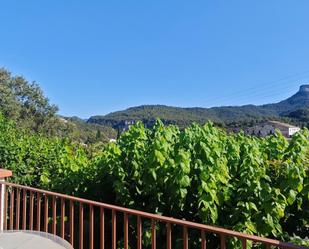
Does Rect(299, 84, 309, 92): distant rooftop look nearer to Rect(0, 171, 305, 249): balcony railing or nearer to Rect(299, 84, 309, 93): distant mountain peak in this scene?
Rect(299, 84, 309, 93): distant mountain peak

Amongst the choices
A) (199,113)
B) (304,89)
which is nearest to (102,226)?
(199,113)

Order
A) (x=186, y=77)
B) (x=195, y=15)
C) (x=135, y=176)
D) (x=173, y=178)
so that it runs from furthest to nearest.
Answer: (x=186, y=77) → (x=195, y=15) → (x=135, y=176) → (x=173, y=178)

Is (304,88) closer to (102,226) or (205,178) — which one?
(205,178)

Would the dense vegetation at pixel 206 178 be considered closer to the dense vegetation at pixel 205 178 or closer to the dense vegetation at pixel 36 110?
the dense vegetation at pixel 205 178

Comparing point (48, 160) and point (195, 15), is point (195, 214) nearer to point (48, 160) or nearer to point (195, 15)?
point (48, 160)

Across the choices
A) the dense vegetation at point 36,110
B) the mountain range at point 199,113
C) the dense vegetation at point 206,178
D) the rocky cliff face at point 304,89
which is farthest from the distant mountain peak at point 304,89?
the dense vegetation at point 206,178

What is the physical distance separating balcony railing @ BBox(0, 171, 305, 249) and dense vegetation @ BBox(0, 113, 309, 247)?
6.5 inches

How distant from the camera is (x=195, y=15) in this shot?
22250 millimetres

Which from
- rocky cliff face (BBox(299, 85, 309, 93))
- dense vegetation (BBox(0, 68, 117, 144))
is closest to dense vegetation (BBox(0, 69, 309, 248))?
dense vegetation (BBox(0, 68, 117, 144))

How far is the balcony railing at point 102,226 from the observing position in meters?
2.87

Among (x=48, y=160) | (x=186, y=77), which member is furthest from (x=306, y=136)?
(x=186, y=77)

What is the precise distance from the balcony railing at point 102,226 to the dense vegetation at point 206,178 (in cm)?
17

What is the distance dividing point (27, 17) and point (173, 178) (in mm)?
13314

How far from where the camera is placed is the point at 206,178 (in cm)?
313
